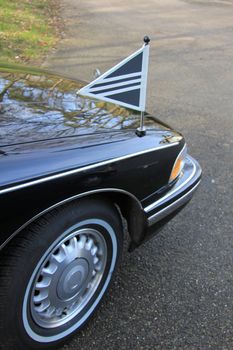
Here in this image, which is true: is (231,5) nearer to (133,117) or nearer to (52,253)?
(133,117)

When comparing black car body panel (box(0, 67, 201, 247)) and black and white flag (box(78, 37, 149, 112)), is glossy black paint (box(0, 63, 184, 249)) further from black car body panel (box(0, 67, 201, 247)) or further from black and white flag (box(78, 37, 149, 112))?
black and white flag (box(78, 37, 149, 112))

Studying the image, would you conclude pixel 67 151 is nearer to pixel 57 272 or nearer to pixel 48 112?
pixel 48 112

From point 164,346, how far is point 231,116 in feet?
12.4

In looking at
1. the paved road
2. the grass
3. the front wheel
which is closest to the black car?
the front wheel

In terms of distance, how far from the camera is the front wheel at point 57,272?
191 centimetres

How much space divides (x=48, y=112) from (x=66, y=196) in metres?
0.59

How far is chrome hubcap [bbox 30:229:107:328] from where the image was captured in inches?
82.2

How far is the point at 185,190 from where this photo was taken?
108 inches

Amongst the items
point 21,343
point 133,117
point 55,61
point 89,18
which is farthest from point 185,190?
point 89,18

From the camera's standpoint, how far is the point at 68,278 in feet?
7.21

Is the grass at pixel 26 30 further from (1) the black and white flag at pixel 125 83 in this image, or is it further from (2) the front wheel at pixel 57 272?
(2) the front wheel at pixel 57 272

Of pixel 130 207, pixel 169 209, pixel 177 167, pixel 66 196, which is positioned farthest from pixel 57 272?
pixel 177 167

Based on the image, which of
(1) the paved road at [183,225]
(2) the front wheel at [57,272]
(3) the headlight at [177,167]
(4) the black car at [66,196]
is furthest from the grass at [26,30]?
(2) the front wheel at [57,272]

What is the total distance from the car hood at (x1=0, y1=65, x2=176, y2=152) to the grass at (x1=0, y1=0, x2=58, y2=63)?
15.6ft
